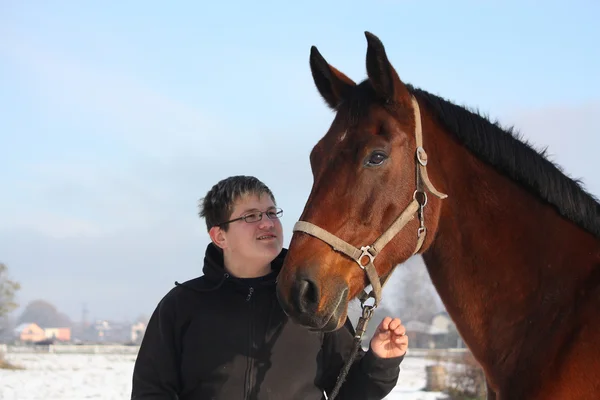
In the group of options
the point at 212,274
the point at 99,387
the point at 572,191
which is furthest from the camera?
the point at 99,387

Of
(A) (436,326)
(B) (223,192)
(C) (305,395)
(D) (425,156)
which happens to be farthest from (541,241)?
(A) (436,326)

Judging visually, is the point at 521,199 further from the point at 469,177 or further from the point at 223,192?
the point at 223,192

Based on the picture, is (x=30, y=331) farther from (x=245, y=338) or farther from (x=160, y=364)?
(x=245, y=338)

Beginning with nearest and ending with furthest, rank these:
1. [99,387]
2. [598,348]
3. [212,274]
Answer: [598,348] → [212,274] → [99,387]

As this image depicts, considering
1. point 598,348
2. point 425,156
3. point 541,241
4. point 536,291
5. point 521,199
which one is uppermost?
point 425,156

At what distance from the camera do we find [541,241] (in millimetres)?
2977

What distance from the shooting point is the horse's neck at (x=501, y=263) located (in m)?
2.87

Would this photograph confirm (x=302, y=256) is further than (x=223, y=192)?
No

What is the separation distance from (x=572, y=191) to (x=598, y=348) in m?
0.77

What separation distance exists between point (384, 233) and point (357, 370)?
3.02ft

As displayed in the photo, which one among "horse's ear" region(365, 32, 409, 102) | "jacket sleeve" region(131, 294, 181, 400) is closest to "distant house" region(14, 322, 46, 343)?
"jacket sleeve" region(131, 294, 181, 400)

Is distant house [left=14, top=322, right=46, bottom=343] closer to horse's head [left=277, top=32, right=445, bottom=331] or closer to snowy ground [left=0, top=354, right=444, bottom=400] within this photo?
snowy ground [left=0, top=354, right=444, bottom=400]

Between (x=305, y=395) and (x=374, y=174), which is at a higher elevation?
(x=374, y=174)

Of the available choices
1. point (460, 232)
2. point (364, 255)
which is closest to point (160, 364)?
point (364, 255)
